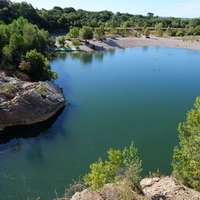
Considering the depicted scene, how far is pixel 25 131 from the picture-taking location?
27609mm

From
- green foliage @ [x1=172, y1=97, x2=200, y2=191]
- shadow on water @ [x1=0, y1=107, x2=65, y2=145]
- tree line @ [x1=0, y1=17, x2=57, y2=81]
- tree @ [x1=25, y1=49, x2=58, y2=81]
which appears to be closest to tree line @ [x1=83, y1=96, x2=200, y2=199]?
green foliage @ [x1=172, y1=97, x2=200, y2=191]

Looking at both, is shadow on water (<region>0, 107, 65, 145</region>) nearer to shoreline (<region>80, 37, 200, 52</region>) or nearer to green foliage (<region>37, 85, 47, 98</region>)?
green foliage (<region>37, 85, 47, 98</region>)

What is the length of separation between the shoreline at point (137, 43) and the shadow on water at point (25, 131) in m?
54.1

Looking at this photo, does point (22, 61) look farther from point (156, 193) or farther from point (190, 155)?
point (190, 155)

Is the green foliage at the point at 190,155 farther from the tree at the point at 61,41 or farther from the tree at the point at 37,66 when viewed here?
the tree at the point at 61,41

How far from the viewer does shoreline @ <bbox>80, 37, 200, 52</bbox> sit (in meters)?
84.9

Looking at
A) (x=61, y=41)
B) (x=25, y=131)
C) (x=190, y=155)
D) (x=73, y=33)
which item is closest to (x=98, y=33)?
(x=73, y=33)

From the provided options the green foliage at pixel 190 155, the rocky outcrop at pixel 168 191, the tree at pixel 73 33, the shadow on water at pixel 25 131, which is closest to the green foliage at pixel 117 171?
the rocky outcrop at pixel 168 191

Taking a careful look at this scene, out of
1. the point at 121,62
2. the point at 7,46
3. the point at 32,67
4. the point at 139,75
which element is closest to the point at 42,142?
the point at 32,67

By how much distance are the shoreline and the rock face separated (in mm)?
50556

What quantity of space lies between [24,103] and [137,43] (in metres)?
80.4

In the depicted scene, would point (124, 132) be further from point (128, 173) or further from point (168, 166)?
point (128, 173)

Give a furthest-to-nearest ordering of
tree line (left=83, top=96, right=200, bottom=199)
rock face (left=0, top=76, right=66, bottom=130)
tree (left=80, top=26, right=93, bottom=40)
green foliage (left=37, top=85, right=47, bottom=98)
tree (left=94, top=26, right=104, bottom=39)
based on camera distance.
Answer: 1. tree (left=94, top=26, right=104, bottom=39)
2. tree (left=80, top=26, right=93, bottom=40)
3. green foliage (left=37, top=85, right=47, bottom=98)
4. rock face (left=0, top=76, right=66, bottom=130)
5. tree line (left=83, top=96, right=200, bottom=199)

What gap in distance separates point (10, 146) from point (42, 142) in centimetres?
370
